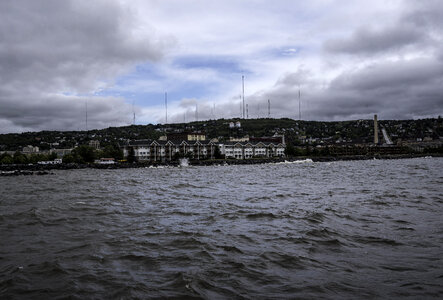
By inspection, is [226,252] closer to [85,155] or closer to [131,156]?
[131,156]

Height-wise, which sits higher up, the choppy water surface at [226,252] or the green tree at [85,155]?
the green tree at [85,155]

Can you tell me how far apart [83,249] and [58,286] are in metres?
2.55

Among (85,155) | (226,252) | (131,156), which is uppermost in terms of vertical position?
(85,155)

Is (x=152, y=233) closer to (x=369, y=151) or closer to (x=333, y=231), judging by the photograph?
(x=333, y=231)

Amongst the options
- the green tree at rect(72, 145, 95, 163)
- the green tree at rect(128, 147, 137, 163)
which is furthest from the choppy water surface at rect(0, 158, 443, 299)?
the green tree at rect(128, 147, 137, 163)

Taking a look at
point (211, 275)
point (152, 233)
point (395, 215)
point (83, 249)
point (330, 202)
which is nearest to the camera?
point (211, 275)

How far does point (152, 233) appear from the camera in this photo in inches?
397

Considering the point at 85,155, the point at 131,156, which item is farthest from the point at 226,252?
the point at 85,155

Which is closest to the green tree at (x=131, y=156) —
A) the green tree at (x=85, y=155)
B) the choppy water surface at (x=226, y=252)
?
the green tree at (x=85, y=155)

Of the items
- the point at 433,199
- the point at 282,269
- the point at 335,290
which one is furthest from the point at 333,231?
the point at 433,199

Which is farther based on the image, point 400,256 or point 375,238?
point 375,238

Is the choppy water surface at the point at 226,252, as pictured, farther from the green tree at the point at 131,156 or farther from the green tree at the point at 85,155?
the green tree at the point at 131,156

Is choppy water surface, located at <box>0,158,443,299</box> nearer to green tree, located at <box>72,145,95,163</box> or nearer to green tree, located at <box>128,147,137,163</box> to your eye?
green tree, located at <box>72,145,95,163</box>

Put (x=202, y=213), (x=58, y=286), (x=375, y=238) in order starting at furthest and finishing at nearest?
1. (x=202, y=213)
2. (x=375, y=238)
3. (x=58, y=286)
